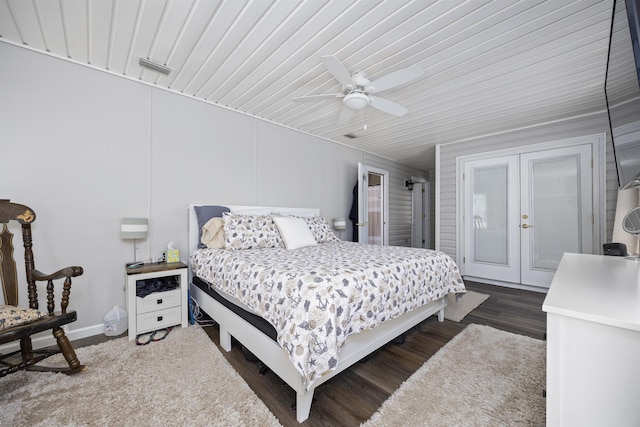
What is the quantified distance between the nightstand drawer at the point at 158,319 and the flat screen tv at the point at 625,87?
11.4 ft

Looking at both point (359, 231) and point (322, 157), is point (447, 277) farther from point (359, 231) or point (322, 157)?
point (322, 157)

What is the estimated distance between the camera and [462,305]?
323 centimetres

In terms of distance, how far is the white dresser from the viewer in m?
0.68

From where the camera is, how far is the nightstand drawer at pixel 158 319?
2.29m

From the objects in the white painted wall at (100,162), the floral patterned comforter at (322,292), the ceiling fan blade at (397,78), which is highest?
the ceiling fan blade at (397,78)

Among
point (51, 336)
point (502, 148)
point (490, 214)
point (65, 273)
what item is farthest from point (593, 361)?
point (502, 148)

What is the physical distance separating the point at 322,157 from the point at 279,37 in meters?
2.62

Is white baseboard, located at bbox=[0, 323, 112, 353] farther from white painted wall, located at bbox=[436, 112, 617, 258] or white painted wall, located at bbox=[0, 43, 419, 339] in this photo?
white painted wall, located at bbox=[436, 112, 617, 258]

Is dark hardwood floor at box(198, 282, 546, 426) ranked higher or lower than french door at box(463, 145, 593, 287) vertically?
lower

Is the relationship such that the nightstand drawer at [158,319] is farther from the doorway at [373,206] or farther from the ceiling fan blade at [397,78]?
the doorway at [373,206]

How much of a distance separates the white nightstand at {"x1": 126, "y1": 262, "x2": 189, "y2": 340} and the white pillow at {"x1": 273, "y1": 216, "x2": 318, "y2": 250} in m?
1.08

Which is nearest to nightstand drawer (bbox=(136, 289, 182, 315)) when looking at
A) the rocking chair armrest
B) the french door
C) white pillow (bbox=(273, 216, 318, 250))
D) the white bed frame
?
the white bed frame

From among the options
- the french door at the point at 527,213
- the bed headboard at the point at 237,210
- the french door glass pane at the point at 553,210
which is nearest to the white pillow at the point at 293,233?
the bed headboard at the point at 237,210

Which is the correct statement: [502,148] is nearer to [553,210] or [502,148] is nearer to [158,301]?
[553,210]
